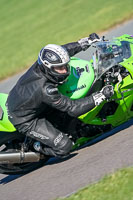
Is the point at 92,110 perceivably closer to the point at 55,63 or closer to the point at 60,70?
the point at 60,70

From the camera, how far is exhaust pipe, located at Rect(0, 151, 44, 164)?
21.6 ft

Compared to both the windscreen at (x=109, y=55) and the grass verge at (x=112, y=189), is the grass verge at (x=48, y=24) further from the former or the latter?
the grass verge at (x=112, y=189)

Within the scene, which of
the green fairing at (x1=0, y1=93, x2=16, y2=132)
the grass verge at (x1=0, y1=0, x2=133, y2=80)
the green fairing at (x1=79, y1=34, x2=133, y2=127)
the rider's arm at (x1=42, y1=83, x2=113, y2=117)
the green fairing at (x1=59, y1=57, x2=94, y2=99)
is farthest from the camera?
the grass verge at (x1=0, y1=0, x2=133, y2=80)

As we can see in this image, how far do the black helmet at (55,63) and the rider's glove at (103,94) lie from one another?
21.4 inches

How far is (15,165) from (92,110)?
1679mm

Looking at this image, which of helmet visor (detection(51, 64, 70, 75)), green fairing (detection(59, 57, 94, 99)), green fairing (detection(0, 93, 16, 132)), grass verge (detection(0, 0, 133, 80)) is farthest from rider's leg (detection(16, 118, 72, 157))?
grass verge (detection(0, 0, 133, 80))

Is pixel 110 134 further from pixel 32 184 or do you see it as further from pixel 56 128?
pixel 32 184

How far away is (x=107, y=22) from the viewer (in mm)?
15156

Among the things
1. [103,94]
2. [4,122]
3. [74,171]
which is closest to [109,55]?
[103,94]

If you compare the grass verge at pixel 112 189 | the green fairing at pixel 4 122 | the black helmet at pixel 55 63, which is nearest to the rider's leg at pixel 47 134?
the green fairing at pixel 4 122

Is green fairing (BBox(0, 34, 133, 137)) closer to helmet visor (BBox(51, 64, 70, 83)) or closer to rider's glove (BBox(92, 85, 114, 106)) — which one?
rider's glove (BBox(92, 85, 114, 106))

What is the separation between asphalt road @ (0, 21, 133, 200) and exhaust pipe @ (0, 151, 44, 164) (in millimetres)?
282

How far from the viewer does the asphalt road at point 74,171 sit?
5.69 meters

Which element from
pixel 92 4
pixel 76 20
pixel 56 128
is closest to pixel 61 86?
pixel 56 128
